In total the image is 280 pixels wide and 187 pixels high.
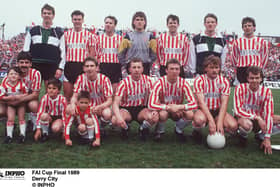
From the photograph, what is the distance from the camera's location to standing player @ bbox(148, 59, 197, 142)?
2.99 metres

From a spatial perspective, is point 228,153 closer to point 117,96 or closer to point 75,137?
point 117,96

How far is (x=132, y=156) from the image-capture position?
2.53 metres

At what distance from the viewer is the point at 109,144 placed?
2.98m

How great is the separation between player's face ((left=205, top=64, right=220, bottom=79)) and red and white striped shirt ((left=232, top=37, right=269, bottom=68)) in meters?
0.97

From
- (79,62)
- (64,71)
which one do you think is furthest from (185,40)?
(64,71)

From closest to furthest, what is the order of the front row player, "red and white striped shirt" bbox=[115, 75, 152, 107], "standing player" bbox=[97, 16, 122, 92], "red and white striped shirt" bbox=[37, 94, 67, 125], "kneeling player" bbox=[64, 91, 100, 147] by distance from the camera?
"kneeling player" bbox=[64, 91, 100, 147]
the front row player
"red and white striped shirt" bbox=[37, 94, 67, 125]
"red and white striped shirt" bbox=[115, 75, 152, 107]
"standing player" bbox=[97, 16, 122, 92]

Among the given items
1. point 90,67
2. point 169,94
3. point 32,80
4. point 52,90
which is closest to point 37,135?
point 52,90

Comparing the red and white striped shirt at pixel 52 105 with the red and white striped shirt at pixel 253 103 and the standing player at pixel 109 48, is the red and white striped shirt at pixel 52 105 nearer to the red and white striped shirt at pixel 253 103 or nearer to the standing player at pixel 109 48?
the standing player at pixel 109 48

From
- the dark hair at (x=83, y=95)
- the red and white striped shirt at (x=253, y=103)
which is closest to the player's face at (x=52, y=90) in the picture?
the dark hair at (x=83, y=95)

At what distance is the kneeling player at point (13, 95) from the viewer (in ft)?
9.94

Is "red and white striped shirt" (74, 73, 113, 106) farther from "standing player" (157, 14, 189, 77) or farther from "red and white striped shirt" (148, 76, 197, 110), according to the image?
"standing player" (157, 14, 189, 77)

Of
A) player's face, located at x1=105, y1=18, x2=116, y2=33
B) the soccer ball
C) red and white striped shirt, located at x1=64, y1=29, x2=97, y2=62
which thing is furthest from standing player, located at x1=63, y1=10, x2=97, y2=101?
the soccer ball

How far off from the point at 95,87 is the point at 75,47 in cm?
101

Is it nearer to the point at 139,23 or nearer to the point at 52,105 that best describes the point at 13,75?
the point at 52,105
